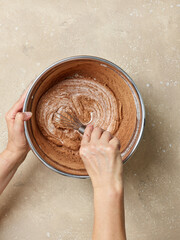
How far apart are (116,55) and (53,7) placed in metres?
0.30

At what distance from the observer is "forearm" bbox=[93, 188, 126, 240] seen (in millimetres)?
563

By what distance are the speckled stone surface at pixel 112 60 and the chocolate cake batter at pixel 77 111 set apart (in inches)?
5.2

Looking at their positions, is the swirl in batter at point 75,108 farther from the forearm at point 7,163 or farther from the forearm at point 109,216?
the forearm at point 109,216

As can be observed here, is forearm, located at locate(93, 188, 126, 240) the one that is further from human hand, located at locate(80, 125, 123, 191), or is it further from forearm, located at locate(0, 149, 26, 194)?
forearm, located at locate(0, 149, 26, 194)

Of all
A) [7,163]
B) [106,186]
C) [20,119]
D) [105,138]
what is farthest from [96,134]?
[7,163]

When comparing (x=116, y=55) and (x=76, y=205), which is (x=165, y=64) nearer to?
(x=116, y=55)

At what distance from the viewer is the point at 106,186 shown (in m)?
0.58

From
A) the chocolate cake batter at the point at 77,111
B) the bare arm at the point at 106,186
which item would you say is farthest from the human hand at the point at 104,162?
the chocolate cake batter at the point at 77,111

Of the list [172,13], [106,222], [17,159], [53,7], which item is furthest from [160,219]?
[53,7]

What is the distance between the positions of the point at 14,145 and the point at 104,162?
347mm

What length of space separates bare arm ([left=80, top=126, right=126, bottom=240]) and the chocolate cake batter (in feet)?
0.61

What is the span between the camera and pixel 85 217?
90cm

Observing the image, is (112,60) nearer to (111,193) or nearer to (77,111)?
(77,111)

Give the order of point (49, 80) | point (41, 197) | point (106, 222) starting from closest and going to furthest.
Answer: point (106, 222) < point (49, 80) < point (41, 197)
